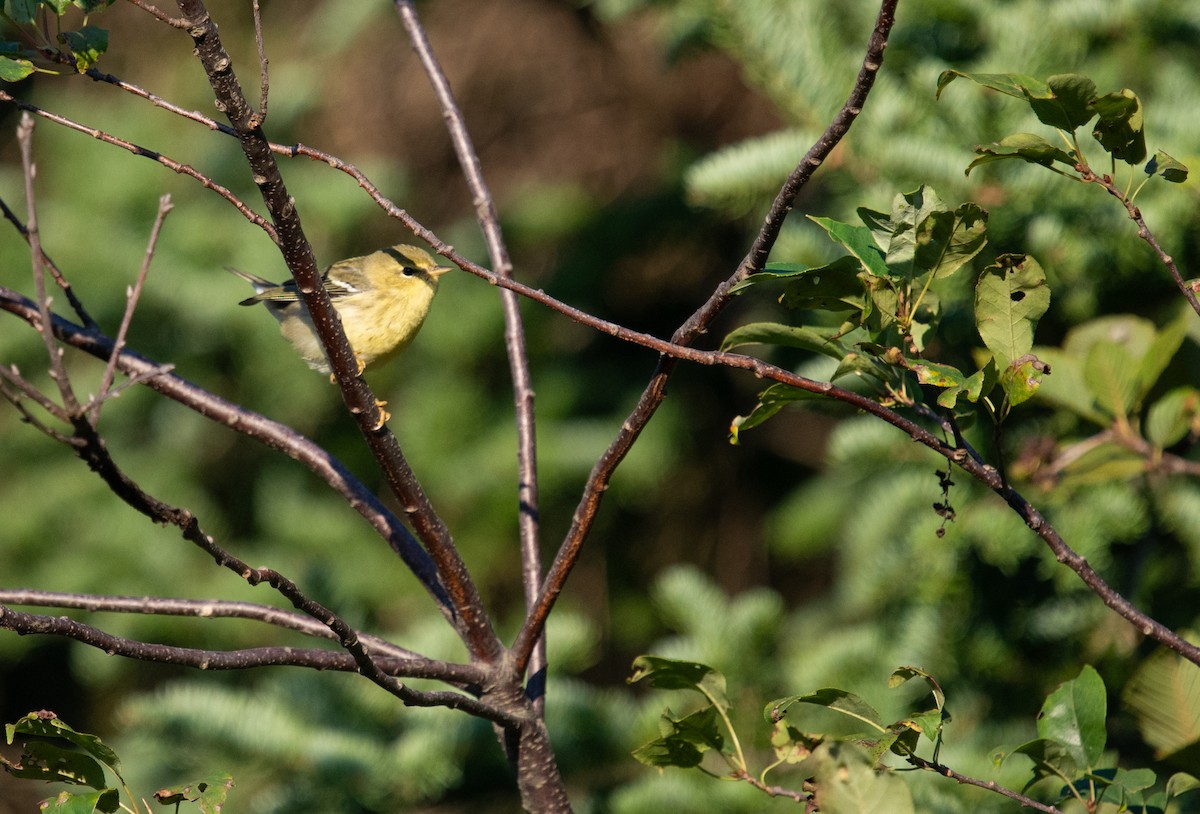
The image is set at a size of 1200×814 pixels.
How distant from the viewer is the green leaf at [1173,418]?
2.12 m

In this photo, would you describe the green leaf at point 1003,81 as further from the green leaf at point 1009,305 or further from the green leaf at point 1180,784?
the green leaf at point 1180,784

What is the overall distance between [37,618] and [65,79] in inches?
201

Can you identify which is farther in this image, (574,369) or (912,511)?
(574,369)

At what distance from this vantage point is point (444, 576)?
171 cm

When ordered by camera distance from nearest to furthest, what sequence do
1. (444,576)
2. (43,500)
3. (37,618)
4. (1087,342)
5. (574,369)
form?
(37,618), (444,576), (1087,342), (43,500), (574,369)

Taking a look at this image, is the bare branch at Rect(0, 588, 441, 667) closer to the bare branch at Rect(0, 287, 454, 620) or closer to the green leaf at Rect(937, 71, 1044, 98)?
the bare branch at Rect(0, 287, 454, 620)

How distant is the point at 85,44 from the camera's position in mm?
1401

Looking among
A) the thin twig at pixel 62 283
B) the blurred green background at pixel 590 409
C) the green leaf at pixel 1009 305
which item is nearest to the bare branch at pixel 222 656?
the thin twig at pixel 62 283

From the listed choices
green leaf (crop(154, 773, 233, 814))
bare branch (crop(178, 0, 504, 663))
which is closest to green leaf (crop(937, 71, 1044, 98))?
bare branch (crop(178, 0, 504, 663))

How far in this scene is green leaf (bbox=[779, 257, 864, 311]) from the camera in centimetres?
127

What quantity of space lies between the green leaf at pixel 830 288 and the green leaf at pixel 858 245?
1 centimetres

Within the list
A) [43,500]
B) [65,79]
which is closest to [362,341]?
[43,500]

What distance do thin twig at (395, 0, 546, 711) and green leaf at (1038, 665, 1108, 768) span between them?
75 centimetres

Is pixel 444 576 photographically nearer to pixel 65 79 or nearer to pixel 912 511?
pixel 912 511
